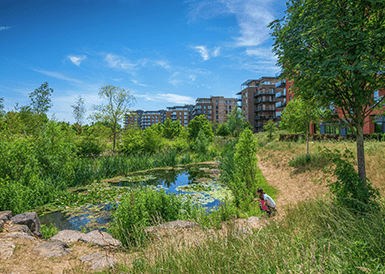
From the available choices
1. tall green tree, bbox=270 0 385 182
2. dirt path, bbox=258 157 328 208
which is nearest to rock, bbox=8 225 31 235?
tall green tree, bbox=270 0 385 182

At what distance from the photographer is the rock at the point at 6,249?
3939 millimetres

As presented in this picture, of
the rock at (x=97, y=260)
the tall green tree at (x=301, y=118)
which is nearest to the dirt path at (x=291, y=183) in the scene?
the tall green tree at (x=301, y=118)

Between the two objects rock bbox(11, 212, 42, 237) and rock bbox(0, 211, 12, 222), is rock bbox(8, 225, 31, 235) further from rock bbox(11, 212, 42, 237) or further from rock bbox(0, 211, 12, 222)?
rock bbox(0, 211, 12, 222)

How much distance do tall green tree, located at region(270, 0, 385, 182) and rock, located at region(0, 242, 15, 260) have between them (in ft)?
23.1

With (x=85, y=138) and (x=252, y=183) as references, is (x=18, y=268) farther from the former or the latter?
(x=85, y=138)

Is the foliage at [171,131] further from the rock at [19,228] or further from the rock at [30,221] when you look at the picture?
the rock at [19,228]

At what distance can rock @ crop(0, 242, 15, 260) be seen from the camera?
394 centimetres

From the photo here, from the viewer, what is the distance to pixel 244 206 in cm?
757

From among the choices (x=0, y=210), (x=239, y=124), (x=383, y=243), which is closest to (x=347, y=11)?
(x=383, y=243)

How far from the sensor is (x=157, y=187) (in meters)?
11.5

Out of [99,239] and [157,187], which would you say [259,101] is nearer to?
[157,187]

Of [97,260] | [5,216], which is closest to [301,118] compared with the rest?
[97,260]

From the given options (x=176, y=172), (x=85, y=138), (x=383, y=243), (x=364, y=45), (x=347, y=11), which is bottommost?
(x=176, y=172)

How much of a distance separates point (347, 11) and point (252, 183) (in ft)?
23.4
